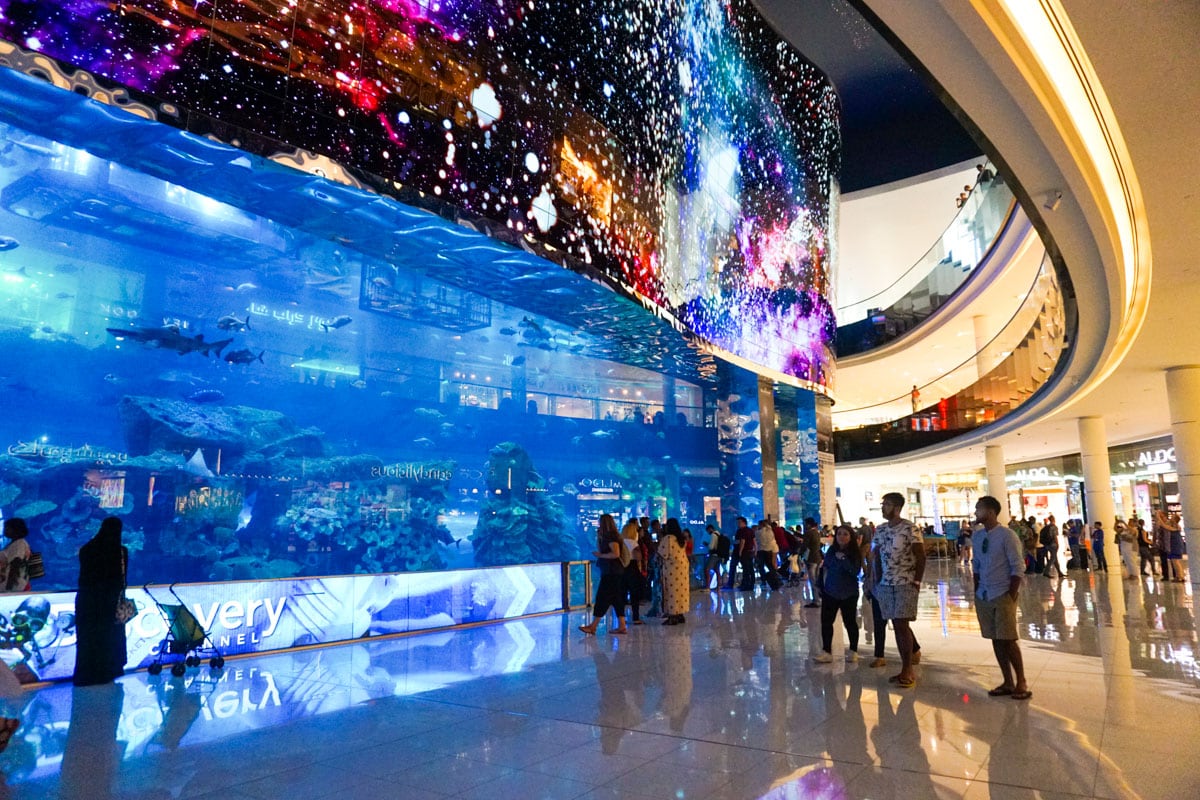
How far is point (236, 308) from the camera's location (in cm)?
2138

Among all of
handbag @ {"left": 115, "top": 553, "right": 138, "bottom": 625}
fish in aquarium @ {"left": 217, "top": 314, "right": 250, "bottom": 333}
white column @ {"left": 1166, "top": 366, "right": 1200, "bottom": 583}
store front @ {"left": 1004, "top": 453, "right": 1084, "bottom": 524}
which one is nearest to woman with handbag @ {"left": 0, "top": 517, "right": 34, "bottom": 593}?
handbag @ {"left": 115, "top": 553, "right": 138, "bottom": 625}

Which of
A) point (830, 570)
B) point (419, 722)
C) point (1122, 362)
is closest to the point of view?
point (419, 722)

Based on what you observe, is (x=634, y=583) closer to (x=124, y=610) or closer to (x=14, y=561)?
(x=124, y=610)

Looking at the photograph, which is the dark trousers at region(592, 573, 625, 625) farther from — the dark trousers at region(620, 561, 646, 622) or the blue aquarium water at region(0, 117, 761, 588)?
the blue aquarium water at region(0, 117, 761, 588)

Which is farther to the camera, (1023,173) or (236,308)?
(236,308)

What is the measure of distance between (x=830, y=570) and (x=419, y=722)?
4.00 meters

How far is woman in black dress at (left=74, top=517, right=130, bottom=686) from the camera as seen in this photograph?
6254 millimetres

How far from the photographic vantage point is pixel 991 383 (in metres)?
19.3

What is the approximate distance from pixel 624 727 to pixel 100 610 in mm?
4882

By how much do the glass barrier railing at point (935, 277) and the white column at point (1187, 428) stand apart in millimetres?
4987

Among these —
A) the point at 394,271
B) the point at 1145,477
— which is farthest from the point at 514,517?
the point at 1145,477

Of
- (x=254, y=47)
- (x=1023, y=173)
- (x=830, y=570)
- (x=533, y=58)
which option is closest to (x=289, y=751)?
(x=830, y=570)

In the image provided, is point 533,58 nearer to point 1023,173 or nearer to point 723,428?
point 1023,173

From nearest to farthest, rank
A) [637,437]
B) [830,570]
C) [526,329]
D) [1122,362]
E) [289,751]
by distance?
1. [289,751]
2. [830,570]
3. [1122,362]
4. [526,329]
5. [637,437]
